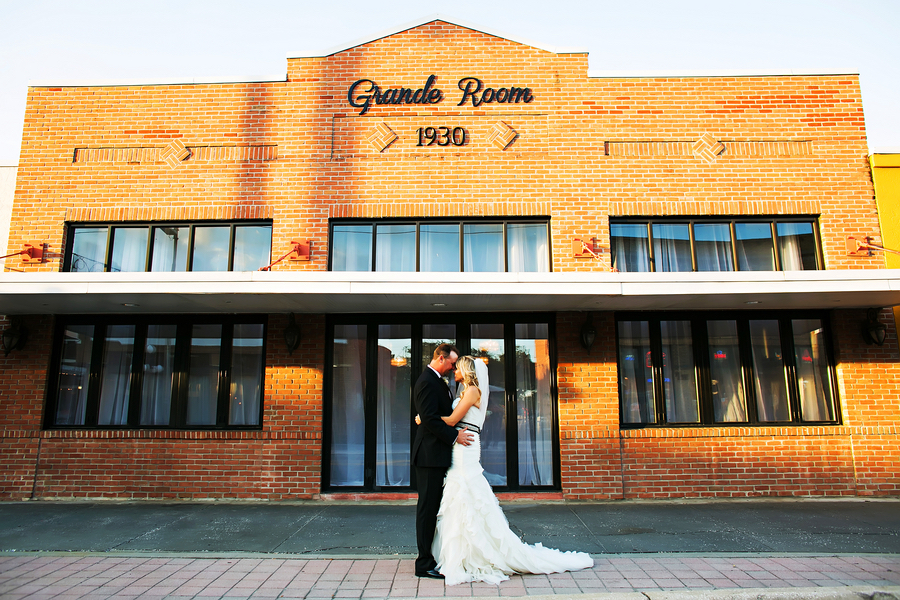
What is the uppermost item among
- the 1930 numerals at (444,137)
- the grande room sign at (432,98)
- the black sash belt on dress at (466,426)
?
the grande room sign at (432,98)

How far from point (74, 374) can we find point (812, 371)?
10568mm

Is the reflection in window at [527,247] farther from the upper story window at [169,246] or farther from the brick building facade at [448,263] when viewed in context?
the upper story window at [169,246]

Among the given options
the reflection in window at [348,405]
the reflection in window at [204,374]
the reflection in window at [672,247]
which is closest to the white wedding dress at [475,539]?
the reflection in window at [348,405]

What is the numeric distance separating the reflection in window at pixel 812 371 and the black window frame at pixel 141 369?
298 inches

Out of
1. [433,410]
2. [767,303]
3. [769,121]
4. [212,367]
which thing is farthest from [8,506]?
[769,121]

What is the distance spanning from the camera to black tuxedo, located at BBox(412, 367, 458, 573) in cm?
462

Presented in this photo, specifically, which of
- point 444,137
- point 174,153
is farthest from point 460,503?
point 174,153

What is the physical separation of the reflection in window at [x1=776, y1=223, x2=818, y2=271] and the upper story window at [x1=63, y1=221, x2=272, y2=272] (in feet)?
24.5

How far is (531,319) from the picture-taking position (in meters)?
7.97

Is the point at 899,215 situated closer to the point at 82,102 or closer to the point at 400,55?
the point at 400,55

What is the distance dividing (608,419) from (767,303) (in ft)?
8.29

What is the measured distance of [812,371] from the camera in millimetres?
7941

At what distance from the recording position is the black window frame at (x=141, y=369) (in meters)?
7.89

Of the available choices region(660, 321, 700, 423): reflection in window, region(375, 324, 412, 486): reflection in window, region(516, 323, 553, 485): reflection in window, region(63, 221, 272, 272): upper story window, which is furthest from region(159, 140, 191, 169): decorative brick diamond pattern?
region(660, 321, 700, 423): reflection in window
